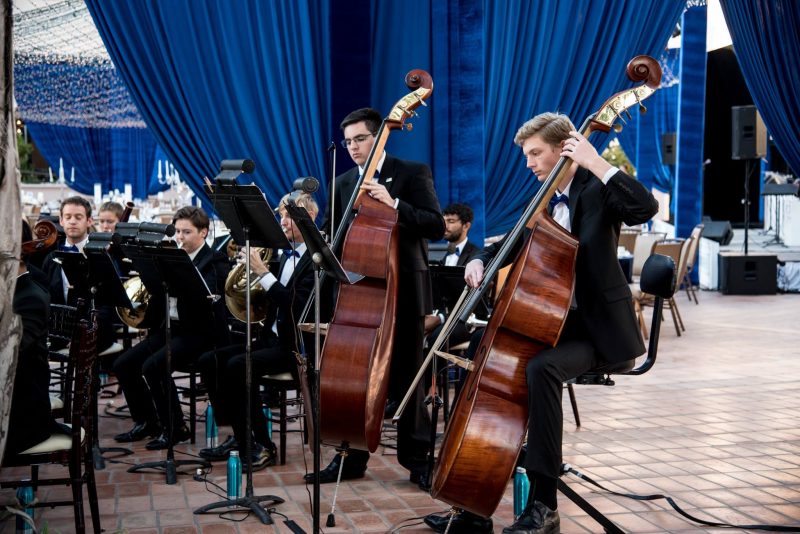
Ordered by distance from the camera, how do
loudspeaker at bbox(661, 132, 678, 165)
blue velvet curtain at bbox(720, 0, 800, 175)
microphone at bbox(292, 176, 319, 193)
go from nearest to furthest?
1. microphone at bbox(292, 176, 319, 193)
2. blue velvet curtain at bbox(720, 0, 800, 175)
3. loudspeaker at bbox(661, 132, 678, 165)

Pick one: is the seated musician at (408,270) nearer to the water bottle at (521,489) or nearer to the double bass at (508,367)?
the water bottle at (521,489)

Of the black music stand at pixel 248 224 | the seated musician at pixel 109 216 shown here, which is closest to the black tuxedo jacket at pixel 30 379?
the black music stand at pixel 248 224

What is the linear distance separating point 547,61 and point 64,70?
8728 millimetres

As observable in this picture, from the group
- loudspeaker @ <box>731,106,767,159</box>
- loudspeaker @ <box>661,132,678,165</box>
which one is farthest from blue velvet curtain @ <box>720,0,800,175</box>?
loudspeaker @ <box>661,132,678,165</box>

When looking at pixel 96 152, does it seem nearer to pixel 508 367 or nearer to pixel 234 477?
pixel 234 477

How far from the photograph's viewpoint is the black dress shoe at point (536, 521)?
302 cm

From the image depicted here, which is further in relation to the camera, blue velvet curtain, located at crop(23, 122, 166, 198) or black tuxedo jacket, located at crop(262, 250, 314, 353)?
blue velvet curtain, located at crop(23, 122, 166, 198)

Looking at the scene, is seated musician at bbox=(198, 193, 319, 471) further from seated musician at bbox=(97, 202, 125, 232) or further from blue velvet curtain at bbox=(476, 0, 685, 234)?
blue velvet curtain at bbox=(476, 0, 685, 234)

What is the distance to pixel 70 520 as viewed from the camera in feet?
11.6

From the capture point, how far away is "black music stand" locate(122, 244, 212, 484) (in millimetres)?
3926

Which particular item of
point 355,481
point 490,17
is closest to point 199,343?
point 355,481

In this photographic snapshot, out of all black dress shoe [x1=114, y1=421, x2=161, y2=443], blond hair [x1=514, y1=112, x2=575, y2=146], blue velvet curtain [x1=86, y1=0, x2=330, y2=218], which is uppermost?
blue velvet curtain [x1=86, y1=0, x2=330, y2=218]

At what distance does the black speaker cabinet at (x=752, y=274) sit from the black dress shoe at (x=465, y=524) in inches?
387

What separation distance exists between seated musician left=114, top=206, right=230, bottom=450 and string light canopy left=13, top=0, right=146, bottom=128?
5537mm
